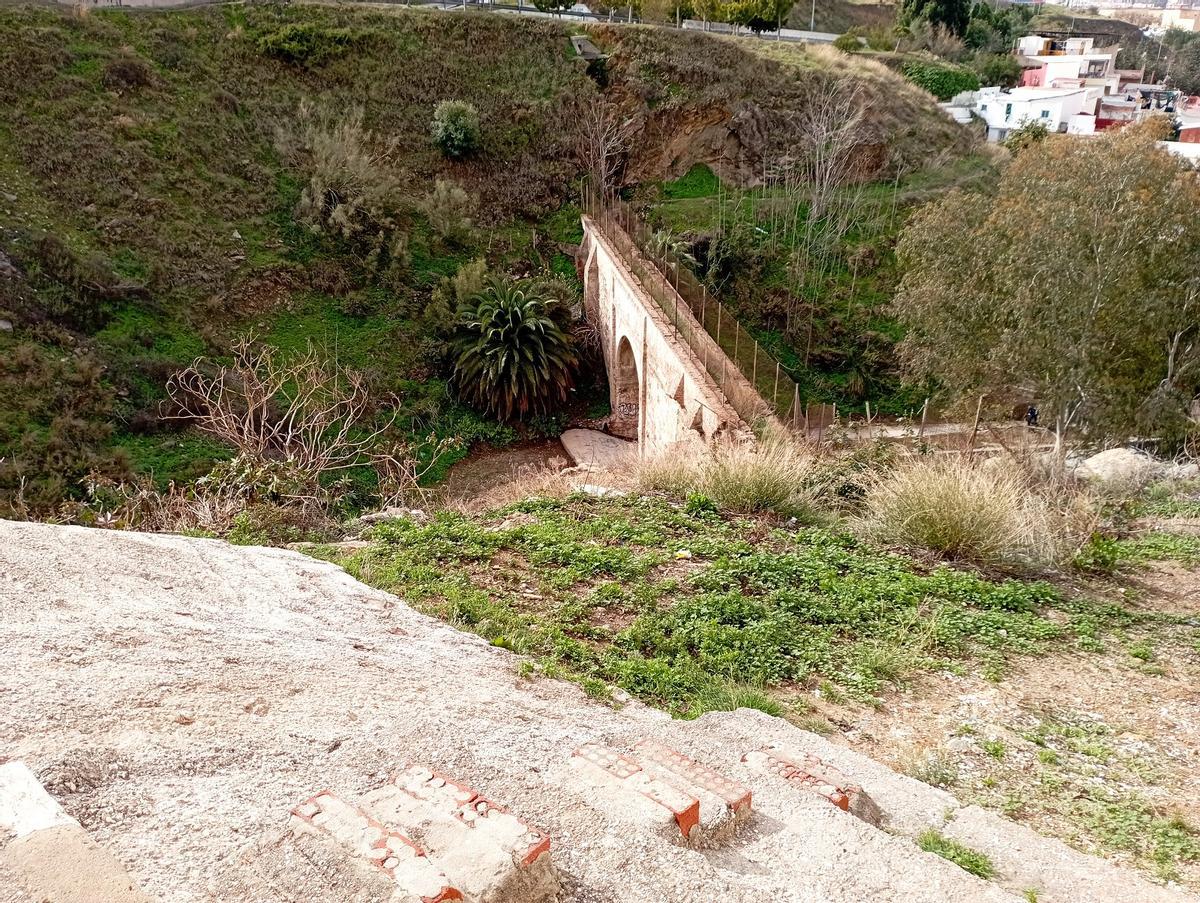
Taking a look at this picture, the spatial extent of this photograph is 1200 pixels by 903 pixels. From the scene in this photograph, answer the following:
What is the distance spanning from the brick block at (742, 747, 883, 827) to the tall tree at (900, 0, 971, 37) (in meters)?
53.0

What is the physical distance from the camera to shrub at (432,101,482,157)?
25.9m

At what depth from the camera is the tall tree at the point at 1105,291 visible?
1186 centimetres

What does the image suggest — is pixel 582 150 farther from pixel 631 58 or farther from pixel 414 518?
pixel 414 518

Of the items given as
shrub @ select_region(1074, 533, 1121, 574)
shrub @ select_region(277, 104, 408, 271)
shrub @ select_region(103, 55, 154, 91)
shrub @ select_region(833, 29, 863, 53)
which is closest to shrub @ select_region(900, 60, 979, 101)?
shrub @ select_region(833, 29, 863, 53)

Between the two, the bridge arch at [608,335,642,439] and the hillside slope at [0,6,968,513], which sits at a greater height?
the hillside slope at [0,6,968,513]

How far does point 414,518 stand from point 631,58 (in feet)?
87.0

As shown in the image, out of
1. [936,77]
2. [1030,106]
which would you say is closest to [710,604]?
[936,77]

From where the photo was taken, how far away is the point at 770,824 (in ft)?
10.8

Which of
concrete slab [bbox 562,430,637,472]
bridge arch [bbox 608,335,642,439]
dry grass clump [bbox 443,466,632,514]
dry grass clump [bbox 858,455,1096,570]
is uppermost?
dry grass clump [bbox 858,455,1096,570]

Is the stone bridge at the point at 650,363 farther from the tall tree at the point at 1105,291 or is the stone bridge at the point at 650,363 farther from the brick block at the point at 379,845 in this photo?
the brick block at the point at 379,845

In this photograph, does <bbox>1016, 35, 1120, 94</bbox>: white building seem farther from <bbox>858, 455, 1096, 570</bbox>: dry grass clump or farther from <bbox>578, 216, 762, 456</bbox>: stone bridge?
<bbox>858, 455, 1096, 570</bbox>: dry grass clump

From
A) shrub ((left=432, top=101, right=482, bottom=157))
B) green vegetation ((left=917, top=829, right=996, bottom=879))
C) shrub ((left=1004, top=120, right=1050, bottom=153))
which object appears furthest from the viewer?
shrub ((left=1004, top=120, right=1050, bottom=153))

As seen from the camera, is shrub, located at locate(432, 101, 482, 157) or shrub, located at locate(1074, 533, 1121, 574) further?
shrub, located at locate(432, 101, 482, 157)

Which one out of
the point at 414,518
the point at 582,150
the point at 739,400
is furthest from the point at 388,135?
the point at 414,518
